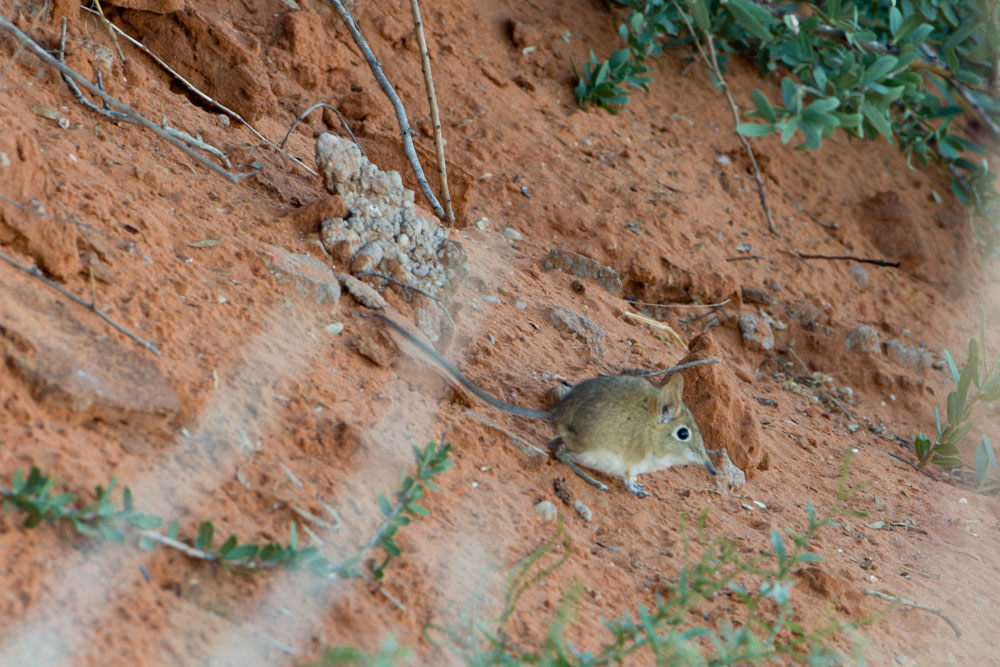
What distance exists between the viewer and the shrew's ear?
14.1 ft

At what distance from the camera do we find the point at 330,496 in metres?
3.06

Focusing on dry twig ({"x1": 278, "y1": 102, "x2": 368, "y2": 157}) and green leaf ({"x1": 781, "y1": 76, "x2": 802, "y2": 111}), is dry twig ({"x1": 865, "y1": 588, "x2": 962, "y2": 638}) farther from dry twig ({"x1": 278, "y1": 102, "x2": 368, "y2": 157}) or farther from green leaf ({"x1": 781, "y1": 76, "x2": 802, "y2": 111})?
dry twig ({"x1": 278, "y1": 102, "x2": 368, "y2": 157})

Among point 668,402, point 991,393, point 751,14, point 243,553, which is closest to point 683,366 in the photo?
point 668,402

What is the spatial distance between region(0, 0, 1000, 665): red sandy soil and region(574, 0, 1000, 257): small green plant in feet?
1.28

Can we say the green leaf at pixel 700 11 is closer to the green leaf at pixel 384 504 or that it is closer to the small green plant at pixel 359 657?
the green leaf at pixel 384 504

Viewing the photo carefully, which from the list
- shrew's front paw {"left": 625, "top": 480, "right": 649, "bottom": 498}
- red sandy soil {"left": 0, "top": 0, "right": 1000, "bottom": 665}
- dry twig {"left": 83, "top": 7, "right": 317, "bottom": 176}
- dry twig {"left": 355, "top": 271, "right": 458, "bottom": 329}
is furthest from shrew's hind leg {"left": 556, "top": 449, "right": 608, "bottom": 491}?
dry twig {"left": 83, "top": 7, "right": 317, "bottom": 176}

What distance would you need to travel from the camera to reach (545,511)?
3611 millimetres

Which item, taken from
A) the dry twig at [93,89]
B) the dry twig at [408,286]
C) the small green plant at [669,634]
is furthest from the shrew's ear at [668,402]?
the dry twig at [93,89]

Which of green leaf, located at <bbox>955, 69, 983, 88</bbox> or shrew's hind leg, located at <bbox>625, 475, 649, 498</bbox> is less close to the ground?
green leaf, located at <bbox>955, 69, 983, 88</bbox>

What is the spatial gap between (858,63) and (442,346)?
11.6 feet

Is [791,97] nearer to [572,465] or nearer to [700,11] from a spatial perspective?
[700,11]

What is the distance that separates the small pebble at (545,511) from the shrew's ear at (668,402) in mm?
886

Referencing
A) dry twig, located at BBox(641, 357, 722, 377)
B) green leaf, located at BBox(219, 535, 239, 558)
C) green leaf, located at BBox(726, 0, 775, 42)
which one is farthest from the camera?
green leaf, located at BBox(726, 0, 775, 42)

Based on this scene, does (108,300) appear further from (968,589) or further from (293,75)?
(968,589)
